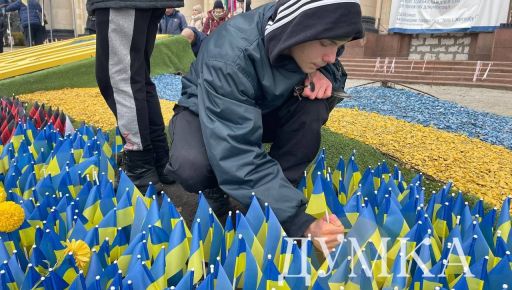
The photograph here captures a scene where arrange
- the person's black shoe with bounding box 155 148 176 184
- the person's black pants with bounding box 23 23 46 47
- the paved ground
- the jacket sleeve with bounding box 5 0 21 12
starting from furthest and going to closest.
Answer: the person's black pants with bounding box 23 23 46 47, the jacket sleeve with bounding box 5 0 21 12, the paved ground, the person's black shoe with bounding box 155 148 176 184

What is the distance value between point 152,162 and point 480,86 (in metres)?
8.75

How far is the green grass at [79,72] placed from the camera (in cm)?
501

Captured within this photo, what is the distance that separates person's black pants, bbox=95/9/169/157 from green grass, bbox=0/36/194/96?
322 cm

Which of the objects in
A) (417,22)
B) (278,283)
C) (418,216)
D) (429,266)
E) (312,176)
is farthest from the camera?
(417,22)

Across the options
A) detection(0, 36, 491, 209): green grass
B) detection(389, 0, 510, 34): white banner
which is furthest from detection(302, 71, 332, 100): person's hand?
detection(389, 0, 510, 34): white banner

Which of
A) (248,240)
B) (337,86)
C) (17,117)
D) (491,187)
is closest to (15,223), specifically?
(248,240)

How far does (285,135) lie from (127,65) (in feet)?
2.62

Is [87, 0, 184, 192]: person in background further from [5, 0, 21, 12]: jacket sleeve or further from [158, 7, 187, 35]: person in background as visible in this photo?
[5, 0, 21, 12]: jacket sleeve

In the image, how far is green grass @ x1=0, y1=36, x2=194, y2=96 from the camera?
5008mm

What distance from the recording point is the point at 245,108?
5.20ft

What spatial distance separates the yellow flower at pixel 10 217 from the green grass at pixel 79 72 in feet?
12.9

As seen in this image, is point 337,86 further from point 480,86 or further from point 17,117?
point 480,86

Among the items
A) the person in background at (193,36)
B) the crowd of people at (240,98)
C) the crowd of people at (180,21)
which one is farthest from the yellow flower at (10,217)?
the person in background at (193,36)

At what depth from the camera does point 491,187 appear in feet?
8.93
